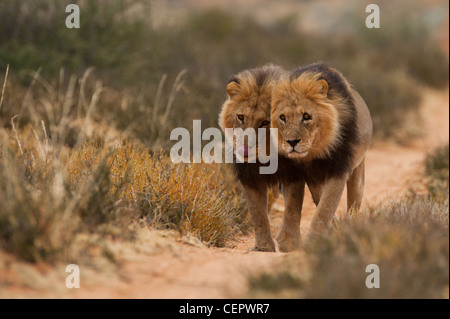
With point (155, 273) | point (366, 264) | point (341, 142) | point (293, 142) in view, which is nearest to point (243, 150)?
point (293, 142)

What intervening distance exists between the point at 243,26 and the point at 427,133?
8.11 meters

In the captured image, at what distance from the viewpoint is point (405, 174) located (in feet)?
32.7

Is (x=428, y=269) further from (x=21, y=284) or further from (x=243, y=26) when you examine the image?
(x=243, y=26)

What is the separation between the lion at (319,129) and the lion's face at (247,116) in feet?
0.43

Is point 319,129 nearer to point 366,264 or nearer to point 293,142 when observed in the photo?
point 293,142

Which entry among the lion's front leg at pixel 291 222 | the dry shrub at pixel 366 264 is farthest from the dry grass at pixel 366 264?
the lion's front leg at pixel 291 222

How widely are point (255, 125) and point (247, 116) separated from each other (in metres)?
0.11

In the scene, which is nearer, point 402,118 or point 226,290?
point 226,290

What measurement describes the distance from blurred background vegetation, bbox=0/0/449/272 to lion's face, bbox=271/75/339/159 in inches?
36.0

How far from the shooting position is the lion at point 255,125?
5223 mm

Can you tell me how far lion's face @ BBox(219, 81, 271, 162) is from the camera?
17.0 ft

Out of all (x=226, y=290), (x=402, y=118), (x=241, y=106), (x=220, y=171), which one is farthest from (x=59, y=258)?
(x=402, y=118)

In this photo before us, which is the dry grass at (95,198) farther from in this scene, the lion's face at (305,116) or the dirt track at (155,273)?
the lion's face at (305,116)
